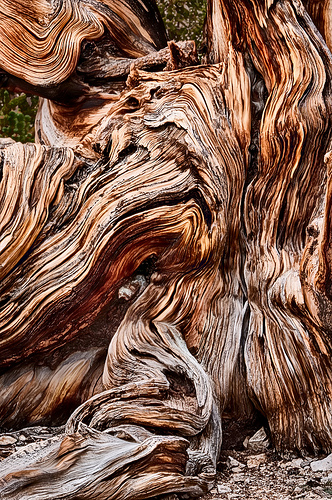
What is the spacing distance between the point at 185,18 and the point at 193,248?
2979 millimetres

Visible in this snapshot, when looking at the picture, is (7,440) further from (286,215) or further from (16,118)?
(16,118)

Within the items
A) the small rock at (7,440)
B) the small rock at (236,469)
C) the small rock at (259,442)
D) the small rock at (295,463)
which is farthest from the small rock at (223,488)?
the small rock at (7,440)

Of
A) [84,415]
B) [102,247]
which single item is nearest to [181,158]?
[102,247]

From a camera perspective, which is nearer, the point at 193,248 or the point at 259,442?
the point at 259,442

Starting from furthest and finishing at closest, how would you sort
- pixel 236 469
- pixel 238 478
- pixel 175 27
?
1. pixel 175 27
2. pixel 236 469
3. pixel 238 478

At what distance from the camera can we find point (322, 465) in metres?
2.47

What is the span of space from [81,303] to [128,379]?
1.56 ft

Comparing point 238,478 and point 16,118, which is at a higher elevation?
point 16,118

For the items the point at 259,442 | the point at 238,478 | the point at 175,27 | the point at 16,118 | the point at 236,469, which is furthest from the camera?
the point at 175,27

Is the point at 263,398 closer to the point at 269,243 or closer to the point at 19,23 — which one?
the point at 269,243

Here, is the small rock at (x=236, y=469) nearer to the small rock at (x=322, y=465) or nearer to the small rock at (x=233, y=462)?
the small rock at (x=233, y=462)

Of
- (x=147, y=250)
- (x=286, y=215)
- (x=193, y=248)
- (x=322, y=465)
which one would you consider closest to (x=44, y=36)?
(x=147, y=250)

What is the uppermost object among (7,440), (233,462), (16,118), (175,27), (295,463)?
(175,27)

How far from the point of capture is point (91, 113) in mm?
4129
